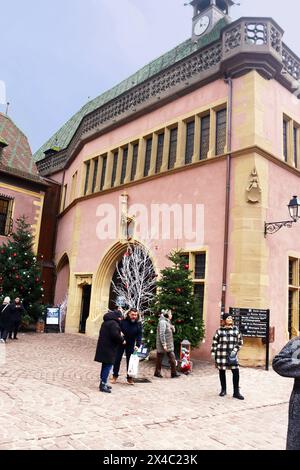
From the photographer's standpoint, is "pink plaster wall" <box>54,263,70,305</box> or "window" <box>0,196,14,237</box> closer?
"pink plaster wall" <box>54,263,70,305</box>

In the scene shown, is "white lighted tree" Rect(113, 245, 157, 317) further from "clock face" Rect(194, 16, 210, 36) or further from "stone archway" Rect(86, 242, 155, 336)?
"clock face" Rect(194, 16, 210, 36)

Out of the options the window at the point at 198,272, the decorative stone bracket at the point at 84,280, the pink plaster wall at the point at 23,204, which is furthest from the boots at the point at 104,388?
the pink plaster wall at the point at 23,204

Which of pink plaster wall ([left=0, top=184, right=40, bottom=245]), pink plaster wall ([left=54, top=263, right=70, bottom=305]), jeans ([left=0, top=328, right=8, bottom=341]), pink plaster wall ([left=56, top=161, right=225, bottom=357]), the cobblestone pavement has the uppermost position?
pink plaster wall ([left=0, top=184, right=40, bottom=245])

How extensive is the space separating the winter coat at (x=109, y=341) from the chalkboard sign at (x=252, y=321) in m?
4.53

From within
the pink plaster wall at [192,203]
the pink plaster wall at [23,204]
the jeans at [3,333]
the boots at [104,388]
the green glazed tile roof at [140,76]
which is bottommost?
the boots at [104,388]

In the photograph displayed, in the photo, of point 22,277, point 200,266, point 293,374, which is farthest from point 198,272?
point 293,374

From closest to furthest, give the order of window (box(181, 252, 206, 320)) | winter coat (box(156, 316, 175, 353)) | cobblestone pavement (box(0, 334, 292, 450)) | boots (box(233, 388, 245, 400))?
cobblestone pavement (box(0, 334, 292, 450)), boots (box(233, 388, 245, 400)), winter coat (box(156, 316, 175, 353)), window (box(181, 252, 206, 320))

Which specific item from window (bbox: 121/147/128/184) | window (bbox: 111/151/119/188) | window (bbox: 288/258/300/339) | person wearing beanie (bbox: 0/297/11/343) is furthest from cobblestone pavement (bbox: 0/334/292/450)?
window (bbox: 111/151/119/188)

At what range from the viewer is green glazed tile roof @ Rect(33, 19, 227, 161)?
60.5 ft

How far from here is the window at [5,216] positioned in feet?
68.2

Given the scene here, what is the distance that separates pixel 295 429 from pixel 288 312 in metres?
10.2

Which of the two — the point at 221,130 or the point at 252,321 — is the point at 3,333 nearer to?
the point at 252,321

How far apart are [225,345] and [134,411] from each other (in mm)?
2333

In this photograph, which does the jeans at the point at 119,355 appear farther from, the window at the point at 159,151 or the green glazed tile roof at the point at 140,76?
the green glazed tile roof at the point at 140,76
